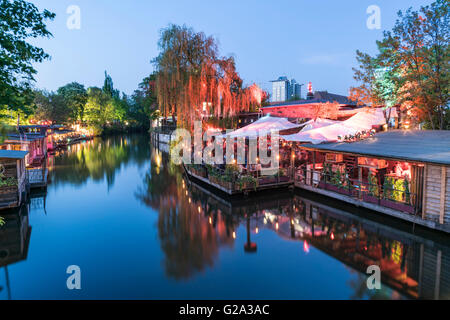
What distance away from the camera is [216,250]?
384 inches

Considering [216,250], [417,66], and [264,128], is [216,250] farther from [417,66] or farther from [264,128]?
[417,66]

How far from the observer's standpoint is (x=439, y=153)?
10.1 meters

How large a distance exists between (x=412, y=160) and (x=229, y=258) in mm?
7423

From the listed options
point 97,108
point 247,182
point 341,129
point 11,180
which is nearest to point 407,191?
point 341,129

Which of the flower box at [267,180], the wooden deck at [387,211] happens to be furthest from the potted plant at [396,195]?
the flower box at [267,180]

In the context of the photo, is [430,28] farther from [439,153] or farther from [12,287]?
[12,287]

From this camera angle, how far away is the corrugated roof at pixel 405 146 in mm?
10157

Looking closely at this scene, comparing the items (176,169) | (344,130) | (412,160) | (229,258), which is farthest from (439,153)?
(176,169)

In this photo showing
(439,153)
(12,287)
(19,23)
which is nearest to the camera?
(19,23)

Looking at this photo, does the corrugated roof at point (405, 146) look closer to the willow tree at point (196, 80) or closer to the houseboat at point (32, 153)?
the willow tree at point (196, 80)

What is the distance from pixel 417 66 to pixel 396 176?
696 cm

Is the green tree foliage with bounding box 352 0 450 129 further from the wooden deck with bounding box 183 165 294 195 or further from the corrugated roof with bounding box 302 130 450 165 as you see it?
the wooden deck with bounding box 183 165 294 195

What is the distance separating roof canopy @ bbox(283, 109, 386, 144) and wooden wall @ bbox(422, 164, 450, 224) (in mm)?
5566

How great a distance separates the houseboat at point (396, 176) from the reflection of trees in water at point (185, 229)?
6.09 meters
